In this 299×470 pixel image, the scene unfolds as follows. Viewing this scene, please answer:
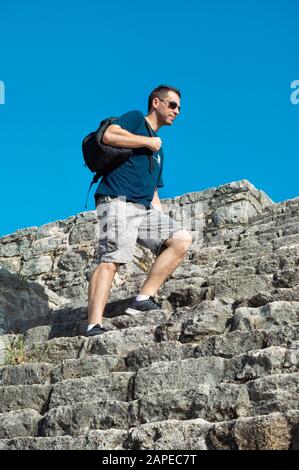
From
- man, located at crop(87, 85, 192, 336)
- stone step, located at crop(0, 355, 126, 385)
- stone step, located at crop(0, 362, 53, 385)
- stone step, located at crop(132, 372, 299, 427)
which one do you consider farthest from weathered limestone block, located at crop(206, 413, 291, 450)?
man, located at crop(87, 85, 192, 336)

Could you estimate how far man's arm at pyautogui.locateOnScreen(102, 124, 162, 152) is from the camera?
547cm

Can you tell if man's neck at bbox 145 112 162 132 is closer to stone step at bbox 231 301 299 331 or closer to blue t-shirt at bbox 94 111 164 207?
blue t-shirt at bbox 94 111 164 207

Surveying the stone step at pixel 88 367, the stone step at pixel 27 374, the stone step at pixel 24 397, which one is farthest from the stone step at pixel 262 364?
the stone step at pixel 27 374

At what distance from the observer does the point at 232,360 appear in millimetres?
3854

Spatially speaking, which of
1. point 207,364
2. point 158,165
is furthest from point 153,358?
point 158,165

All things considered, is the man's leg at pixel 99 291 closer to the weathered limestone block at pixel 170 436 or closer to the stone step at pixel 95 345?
the stone step at pixel 95 345

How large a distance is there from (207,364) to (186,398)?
284mm

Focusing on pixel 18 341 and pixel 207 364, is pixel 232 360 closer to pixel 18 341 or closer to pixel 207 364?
pixel 207 364

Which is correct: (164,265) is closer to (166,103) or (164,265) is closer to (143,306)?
(143,306)

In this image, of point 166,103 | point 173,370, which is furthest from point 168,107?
point 173,370

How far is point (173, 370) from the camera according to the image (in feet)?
12.9

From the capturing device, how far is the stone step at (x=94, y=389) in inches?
158

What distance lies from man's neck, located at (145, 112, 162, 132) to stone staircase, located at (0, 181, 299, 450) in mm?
1161

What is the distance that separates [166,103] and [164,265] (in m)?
1.21
